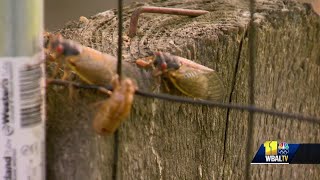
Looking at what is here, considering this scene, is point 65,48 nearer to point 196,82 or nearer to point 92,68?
point 92,68

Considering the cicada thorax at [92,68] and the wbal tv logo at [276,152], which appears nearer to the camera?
the cicada thorax at [92,68]

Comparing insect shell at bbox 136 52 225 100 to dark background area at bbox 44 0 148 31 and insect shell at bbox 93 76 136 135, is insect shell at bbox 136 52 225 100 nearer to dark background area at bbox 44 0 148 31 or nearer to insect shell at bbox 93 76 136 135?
insect shell at bbox 93 76 136 135

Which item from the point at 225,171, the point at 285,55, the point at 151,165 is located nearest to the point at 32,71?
the point at 151,165

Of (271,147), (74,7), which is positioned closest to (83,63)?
(271,147)

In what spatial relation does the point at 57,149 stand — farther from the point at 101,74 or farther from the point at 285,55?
the point at 285,55

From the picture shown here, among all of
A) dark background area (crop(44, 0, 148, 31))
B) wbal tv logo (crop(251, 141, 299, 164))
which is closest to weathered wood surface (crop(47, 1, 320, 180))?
wbal tv logo (crop(251, 141, 299, 164))

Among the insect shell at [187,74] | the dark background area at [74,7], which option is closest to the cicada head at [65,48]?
the insect shell at [187,74]

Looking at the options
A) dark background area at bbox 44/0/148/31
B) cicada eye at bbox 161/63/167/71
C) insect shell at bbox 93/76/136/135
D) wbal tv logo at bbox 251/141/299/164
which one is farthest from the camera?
dark background area at bbox 44/0/148/31

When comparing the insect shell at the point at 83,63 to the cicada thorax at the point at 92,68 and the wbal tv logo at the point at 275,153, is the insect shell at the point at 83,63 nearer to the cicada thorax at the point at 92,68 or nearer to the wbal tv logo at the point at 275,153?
the cicada thorax at the point at 92,68
